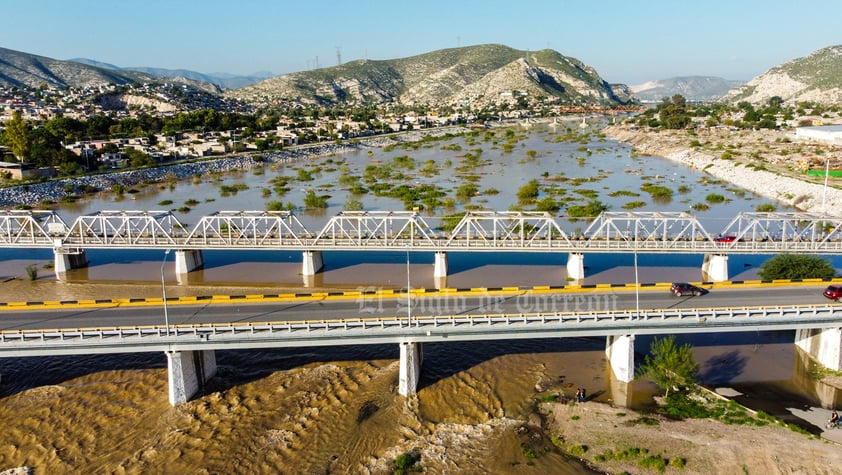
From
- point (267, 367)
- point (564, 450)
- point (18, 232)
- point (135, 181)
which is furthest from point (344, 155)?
point (564, 450)

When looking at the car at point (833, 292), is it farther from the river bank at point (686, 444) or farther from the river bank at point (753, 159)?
the river bank at point (753, 159)

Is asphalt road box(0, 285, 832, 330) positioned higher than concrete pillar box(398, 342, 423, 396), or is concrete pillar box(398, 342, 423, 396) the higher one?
asphalt road box(0, 285, 832, 330)

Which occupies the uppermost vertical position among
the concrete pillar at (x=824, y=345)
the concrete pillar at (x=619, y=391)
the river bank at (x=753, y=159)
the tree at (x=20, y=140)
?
the tree at (x=20, y=140)

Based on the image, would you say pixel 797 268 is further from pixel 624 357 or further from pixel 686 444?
pixel 686 444

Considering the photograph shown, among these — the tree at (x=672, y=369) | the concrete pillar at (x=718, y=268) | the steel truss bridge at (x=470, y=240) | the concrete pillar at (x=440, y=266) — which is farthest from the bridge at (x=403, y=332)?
the concrete pillar at (x=440, y=266)

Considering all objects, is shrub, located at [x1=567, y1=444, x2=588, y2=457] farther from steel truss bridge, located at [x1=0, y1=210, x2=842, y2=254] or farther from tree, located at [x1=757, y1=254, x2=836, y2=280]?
tree, located at [x1=757, y1=254, x2=836, y2=280]

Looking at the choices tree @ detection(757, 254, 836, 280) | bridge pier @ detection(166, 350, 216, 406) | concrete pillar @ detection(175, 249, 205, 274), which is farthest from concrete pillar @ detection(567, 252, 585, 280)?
concrete pillar @ detection(175, 249, 205, 274)
